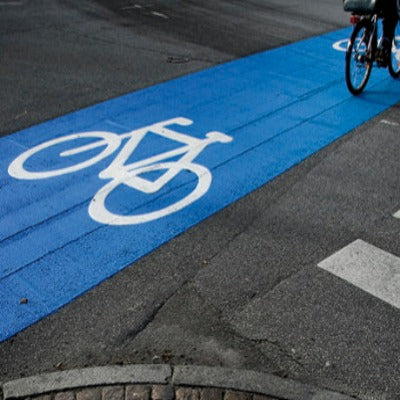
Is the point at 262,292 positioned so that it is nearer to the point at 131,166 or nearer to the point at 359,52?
the point at 131,166

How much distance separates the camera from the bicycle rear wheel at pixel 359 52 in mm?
8992

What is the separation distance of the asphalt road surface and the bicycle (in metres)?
0.96

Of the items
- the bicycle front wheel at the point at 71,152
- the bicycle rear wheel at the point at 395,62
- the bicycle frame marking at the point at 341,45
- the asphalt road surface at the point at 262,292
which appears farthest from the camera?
the bicycle frame marking at the point at 341,45

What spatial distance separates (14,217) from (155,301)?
211cm

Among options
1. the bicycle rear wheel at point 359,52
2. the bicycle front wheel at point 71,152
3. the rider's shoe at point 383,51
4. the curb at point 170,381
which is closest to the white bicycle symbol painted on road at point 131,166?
the bicycle front wheel at point 71,152

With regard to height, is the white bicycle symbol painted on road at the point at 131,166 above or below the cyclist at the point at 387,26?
below

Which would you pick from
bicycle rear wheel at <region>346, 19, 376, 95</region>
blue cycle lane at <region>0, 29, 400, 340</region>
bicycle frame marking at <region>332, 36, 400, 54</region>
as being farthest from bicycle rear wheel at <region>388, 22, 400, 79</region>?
bicycle frame marking at <region>332, 36, 400, 54</region>

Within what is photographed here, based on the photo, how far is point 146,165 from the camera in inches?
274

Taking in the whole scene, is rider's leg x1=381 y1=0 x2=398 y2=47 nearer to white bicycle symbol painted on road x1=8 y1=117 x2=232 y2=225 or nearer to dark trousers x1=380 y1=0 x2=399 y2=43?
dark trousers x1=380 y1=0 x2=399 y2=43

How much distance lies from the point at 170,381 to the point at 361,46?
7.35 m

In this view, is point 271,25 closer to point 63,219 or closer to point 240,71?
point 240,71

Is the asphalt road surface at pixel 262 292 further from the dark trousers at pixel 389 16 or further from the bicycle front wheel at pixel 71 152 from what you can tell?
the dark trousers at pixel 389 16

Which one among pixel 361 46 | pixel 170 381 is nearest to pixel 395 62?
pixel 361 46

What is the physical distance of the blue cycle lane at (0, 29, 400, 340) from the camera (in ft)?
16.9
